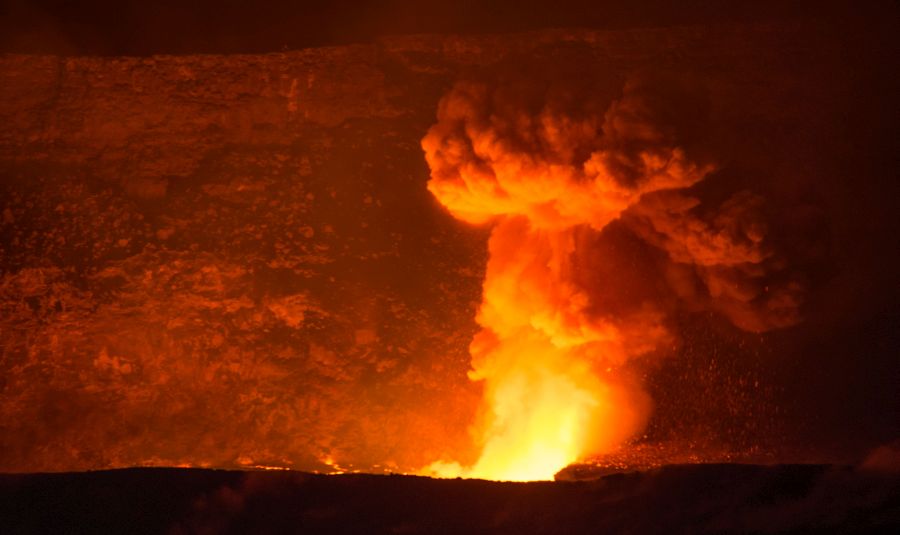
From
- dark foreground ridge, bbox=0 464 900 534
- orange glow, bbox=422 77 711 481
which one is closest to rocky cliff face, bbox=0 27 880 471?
orange glow, bbox=422 77 711 481

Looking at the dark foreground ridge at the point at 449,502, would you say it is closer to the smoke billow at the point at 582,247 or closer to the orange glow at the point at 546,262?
the orange glow at the point at 546,262

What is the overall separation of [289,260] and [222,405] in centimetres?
130

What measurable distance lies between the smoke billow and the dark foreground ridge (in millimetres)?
3158

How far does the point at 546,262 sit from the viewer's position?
7.16m

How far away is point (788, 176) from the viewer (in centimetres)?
685

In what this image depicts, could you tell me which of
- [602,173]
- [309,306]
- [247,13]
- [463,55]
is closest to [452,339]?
[309,306]

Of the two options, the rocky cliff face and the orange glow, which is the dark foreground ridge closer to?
the orange glow

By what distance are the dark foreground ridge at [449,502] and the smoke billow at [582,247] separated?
124 inches

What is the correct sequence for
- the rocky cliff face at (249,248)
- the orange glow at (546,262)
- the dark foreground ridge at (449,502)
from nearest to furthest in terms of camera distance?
the dark foreground ridge at (449,502) → the orange glow at (546,262) → the rocky cliff face at (249,248)

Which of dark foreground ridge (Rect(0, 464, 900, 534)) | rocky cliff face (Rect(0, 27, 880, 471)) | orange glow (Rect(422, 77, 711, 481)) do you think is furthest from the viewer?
rocky cliff face (Rect(0, 27, 880, 471))

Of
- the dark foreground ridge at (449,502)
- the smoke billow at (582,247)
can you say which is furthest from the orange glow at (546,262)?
the dark foreground ridge at (449,502)

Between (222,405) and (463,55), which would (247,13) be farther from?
(222,405)

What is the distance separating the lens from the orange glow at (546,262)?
20.5ft

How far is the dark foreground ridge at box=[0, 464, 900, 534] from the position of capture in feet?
10.6
